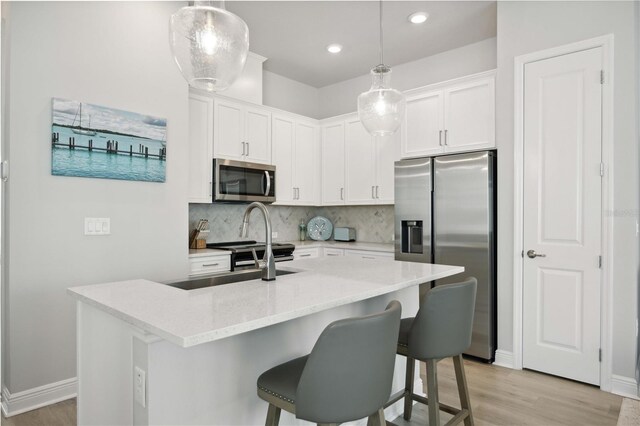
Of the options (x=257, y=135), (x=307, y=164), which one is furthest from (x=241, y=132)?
(x=307, y=164)

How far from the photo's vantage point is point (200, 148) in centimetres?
372

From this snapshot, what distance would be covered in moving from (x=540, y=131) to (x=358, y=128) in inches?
80.8

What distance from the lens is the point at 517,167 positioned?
10.4 feet

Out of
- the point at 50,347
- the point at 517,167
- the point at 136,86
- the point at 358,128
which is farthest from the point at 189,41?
the point at 358,128

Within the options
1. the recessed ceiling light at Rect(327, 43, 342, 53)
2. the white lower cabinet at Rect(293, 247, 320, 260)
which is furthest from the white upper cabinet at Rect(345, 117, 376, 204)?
the recessed ceiling light at Rect(327, 43, 342, 53)

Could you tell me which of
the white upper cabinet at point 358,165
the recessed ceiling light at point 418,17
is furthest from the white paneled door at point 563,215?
the white upper cabinet at point 358,165

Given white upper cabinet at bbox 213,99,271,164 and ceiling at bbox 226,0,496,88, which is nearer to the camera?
ceiling at bbox 226,0,496,88

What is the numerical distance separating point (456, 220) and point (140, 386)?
2.89 meters

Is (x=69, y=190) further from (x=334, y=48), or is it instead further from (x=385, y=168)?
(x=385, y=168)

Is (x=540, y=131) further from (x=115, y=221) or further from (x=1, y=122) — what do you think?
(x=1, y=122)

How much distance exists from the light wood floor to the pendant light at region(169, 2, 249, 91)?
7.16 ft

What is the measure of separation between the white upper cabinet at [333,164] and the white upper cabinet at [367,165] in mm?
78

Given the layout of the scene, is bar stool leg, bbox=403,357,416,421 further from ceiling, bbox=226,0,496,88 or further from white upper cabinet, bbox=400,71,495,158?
ceiling, bbox=226,0,496,88

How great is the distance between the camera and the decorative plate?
17.1 feet
